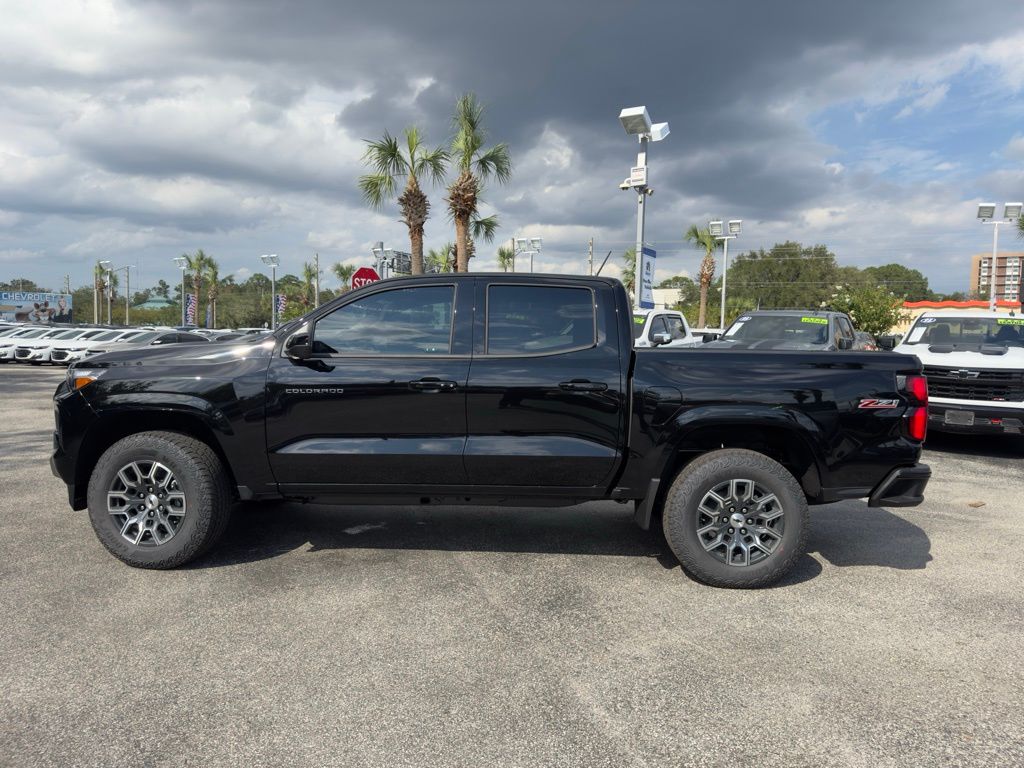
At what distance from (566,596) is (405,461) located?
1216 millimetres

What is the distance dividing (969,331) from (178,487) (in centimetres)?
1027

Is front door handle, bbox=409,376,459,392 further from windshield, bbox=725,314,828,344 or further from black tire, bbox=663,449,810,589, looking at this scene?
windshield, bbox=725,314,828,344

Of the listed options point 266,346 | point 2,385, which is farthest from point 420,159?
point 266,346

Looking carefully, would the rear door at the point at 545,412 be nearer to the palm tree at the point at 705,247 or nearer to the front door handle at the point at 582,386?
the front door handle at the point at 582,386

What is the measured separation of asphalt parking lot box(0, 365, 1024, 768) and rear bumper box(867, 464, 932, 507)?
54cm

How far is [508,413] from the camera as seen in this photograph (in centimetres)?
413

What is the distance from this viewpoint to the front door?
163 inches

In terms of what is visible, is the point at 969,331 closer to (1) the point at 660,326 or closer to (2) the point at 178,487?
(1) the point at 660,326

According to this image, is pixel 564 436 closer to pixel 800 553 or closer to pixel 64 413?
pixel 800 553

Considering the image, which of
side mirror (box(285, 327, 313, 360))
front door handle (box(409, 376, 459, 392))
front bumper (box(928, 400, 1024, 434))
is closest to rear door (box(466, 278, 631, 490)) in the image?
front door handle (box(409, 376, 459, 392))

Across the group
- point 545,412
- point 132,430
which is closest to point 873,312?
point 545,412

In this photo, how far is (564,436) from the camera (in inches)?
163

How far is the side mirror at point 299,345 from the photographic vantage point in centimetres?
414

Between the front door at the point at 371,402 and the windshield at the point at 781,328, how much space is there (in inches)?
326
